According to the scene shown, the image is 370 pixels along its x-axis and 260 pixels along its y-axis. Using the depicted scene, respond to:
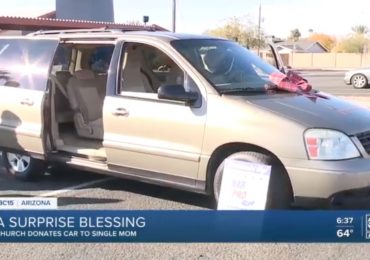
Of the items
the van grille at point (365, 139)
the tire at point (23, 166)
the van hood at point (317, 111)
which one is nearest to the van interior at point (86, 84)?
the tire at point (23, 166)

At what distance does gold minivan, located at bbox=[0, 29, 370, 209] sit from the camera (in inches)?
181

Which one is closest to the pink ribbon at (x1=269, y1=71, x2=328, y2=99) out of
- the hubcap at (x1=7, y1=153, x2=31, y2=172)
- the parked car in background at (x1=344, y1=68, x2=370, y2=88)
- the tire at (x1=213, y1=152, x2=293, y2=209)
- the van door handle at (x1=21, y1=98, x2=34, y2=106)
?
the tire at (x1=213, y1=152, x2=293, y2=209)

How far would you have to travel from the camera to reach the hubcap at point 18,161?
675cm

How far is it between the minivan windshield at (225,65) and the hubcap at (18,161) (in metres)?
2.46

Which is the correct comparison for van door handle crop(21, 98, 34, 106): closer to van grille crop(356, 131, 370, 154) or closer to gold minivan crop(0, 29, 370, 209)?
gold minivan crop(0, 29, 370, 209)

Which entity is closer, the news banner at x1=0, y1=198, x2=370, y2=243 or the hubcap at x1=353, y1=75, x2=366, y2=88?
the news banner at x1=0, y1=198, x2=370, y2=243

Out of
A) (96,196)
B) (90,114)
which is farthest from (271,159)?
(90,114)

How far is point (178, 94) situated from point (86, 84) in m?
2.12

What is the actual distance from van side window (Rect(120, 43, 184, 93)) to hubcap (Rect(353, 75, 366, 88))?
1861 cm

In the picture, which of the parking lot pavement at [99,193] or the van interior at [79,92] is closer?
the parking lot pavement at [99,193]

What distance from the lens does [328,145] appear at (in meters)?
4.56

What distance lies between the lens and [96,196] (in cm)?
601

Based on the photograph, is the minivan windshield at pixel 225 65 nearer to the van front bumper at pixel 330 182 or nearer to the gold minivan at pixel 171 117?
the gold minivan at pixel 171 117

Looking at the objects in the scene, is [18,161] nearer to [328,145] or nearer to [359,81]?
[328,145]
